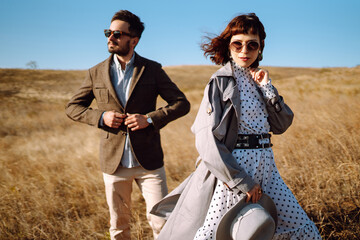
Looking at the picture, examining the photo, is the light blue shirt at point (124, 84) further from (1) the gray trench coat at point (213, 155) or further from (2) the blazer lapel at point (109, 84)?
(1) the gray trench coat at point (213, 155)

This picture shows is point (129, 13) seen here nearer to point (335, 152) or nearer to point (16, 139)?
point (335, 152)

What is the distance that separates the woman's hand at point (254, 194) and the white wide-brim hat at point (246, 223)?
3cm

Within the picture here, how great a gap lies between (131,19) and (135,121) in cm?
104

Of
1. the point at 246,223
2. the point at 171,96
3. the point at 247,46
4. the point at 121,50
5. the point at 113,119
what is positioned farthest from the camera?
the point at 171,96

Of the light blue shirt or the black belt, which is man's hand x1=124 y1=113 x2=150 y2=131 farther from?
the black belt

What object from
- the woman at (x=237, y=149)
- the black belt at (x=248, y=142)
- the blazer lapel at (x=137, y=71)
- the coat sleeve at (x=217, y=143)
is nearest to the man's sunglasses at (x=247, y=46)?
the woman at (x=237, y=149)

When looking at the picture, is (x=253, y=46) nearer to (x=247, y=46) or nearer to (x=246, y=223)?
(x=247, y=46)

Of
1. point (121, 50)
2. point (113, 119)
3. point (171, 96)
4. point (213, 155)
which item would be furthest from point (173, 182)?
point (213, 155)

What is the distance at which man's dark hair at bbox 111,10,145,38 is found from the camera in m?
2.49

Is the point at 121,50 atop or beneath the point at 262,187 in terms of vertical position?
atop

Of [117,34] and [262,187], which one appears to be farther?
[117,34]

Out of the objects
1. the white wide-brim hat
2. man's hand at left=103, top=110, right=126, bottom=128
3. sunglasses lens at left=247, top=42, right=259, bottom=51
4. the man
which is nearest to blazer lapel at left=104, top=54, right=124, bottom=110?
the man

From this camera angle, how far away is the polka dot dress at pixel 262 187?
1.55m

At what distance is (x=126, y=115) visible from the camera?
244cm
